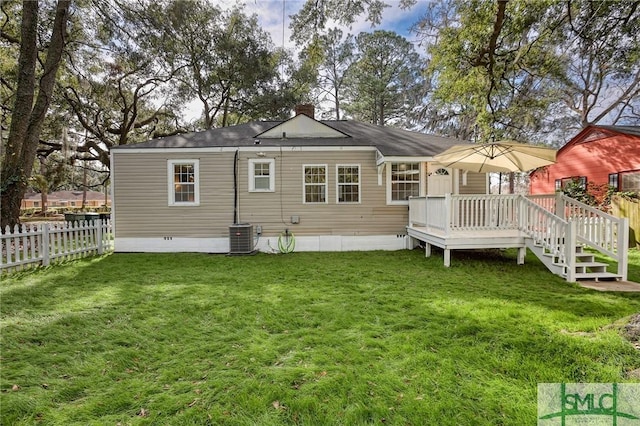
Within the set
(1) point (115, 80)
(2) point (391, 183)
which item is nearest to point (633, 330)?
(2) point (391, 183)

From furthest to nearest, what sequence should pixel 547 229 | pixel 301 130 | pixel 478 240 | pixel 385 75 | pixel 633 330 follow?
pixel 385 75
pixel 301 130
pixel 478 240
pixel 547 229
pixel 633 330

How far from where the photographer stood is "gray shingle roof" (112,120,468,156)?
9221 millimetres

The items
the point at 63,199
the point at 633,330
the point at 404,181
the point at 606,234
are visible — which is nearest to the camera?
the point at 633,330

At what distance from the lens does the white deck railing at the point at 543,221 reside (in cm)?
589

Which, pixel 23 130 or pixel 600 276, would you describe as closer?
pixel 600 276

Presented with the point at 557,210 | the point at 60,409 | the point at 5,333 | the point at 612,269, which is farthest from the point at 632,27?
the point at 5,333

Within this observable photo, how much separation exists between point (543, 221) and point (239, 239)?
765 centimetres

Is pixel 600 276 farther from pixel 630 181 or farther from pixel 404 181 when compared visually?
pixel 630 181

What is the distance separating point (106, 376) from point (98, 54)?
754 inches

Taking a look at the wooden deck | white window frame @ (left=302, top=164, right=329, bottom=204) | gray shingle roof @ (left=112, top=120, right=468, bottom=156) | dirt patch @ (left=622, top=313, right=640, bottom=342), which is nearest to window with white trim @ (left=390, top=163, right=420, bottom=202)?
gray shingle roof @ (left=112, top=120, right=468, bottom=156)

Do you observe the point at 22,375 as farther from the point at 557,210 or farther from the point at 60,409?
the point at 557,210

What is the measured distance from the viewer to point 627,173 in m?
12.0

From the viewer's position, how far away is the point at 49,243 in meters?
7.48

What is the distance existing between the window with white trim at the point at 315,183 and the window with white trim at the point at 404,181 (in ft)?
7.02
